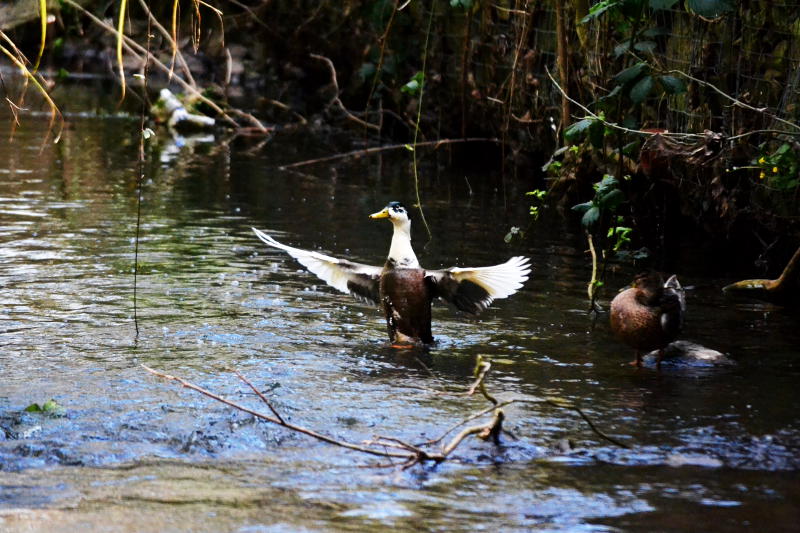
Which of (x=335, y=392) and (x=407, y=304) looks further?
(x=407, y=304)

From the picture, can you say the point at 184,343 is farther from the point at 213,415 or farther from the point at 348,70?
the point at 348,70

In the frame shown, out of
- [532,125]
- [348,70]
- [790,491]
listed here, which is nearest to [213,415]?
[790,491]

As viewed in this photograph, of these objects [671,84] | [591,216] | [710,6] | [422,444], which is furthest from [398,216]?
[422,444]

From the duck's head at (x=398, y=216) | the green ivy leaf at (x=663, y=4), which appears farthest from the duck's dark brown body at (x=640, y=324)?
the green ivy leaf at (x=663, y=4)

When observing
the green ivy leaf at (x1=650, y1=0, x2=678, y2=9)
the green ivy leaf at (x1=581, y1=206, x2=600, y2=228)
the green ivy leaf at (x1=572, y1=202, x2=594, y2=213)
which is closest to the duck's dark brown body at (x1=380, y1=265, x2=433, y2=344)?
the green ivy leaf at (x1=581, y1=206, x2=600, y2=228)

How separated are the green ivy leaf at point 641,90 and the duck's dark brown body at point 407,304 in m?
1.71

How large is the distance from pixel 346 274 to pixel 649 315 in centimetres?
206

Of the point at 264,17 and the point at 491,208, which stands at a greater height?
the point at 264,17

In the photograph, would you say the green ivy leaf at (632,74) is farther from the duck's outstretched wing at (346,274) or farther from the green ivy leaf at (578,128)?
the duck's outstretched wing at (346,274)

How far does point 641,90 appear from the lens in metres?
7.09

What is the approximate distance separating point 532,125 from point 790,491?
8.83 meters

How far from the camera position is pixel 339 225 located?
1073 centimetres

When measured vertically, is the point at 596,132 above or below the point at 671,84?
below

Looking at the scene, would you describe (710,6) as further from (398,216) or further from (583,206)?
(398,216)
